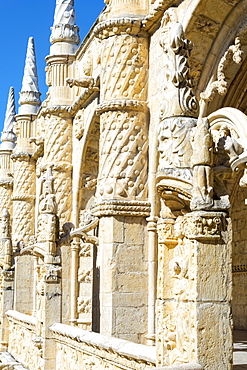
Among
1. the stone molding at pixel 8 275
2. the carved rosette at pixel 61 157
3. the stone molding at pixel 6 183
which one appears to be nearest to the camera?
the carved rosette at pixel 61 157

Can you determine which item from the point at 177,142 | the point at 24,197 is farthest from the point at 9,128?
the point at 177,142

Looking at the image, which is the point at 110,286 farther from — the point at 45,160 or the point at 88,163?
the point at 45,160

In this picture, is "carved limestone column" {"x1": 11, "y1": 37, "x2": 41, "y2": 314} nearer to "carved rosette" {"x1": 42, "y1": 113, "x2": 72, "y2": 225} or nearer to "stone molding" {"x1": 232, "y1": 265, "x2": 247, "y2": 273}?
"carved rosette" {"x1": 42, "y1": 113, "x2": 72, "y2": 225}

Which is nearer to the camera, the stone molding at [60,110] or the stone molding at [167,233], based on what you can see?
the stone molding at [167,233]

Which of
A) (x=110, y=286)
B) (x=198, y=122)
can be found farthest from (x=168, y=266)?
(x=110, y=286)

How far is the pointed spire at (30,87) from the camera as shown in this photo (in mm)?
20312

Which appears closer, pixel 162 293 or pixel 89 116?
pixel 162 293

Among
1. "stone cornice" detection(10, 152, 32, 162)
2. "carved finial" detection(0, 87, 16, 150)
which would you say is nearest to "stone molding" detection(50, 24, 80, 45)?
"stone cornice" detection(10, 152, 32, 162)

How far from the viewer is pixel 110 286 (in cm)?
986

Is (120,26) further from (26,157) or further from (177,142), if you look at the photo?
(26,157)

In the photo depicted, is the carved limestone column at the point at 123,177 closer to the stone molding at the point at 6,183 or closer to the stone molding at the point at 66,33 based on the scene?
the stone molding at the point at 66,33

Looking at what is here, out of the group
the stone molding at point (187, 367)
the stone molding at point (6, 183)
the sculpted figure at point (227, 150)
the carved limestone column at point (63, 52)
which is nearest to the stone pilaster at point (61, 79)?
the carved limestone column at point (63, 52)

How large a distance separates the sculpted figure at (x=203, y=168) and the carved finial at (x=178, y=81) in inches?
16.7

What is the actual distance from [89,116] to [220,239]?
26.7 feet
